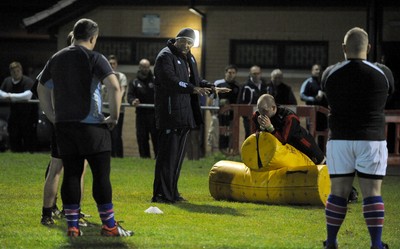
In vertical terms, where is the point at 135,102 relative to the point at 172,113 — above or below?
below

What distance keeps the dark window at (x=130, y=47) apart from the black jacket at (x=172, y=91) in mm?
11611

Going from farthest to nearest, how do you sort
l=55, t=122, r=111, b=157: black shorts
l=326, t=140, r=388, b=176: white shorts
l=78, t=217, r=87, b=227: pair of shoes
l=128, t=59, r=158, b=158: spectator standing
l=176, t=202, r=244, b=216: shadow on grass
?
l=128, t=59, r=158, b=158: spectator standing → l=176, t=202, r=244, b=216: shadow on grass → l=78, t=217, r=87, b=227: pair of shoes → l=55, t=122, r=111, b=157: black shorts → l=326, t=140, r=388, b=176: white shorts

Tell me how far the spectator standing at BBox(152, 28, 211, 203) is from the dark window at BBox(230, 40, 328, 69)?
35.9 feet

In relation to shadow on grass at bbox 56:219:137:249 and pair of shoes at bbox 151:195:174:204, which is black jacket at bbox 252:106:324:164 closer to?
pair of shoes at bbox 151:195:174:204

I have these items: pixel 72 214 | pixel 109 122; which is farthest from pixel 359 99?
pixel 72 214

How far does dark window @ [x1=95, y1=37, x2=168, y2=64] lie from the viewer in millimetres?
25047

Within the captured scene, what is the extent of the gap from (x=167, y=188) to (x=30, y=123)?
9531 millimetres

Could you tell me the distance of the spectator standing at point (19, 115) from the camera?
70.5ft

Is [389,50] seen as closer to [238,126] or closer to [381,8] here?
[381,8]

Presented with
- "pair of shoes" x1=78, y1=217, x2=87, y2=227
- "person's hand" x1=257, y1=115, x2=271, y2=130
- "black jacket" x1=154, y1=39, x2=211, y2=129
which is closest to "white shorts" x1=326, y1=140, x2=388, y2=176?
"pair of shoes" x1=78, y1=217, x2=87, y2=227

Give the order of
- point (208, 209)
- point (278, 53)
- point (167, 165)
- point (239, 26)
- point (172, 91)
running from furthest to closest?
point (239, 26), point (278, 53), point (167, 165), point (172, 91), point (208, 209)

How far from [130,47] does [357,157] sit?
1660 cm

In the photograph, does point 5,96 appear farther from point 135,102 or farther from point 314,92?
point 314,92

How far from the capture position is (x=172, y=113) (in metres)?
13.2
